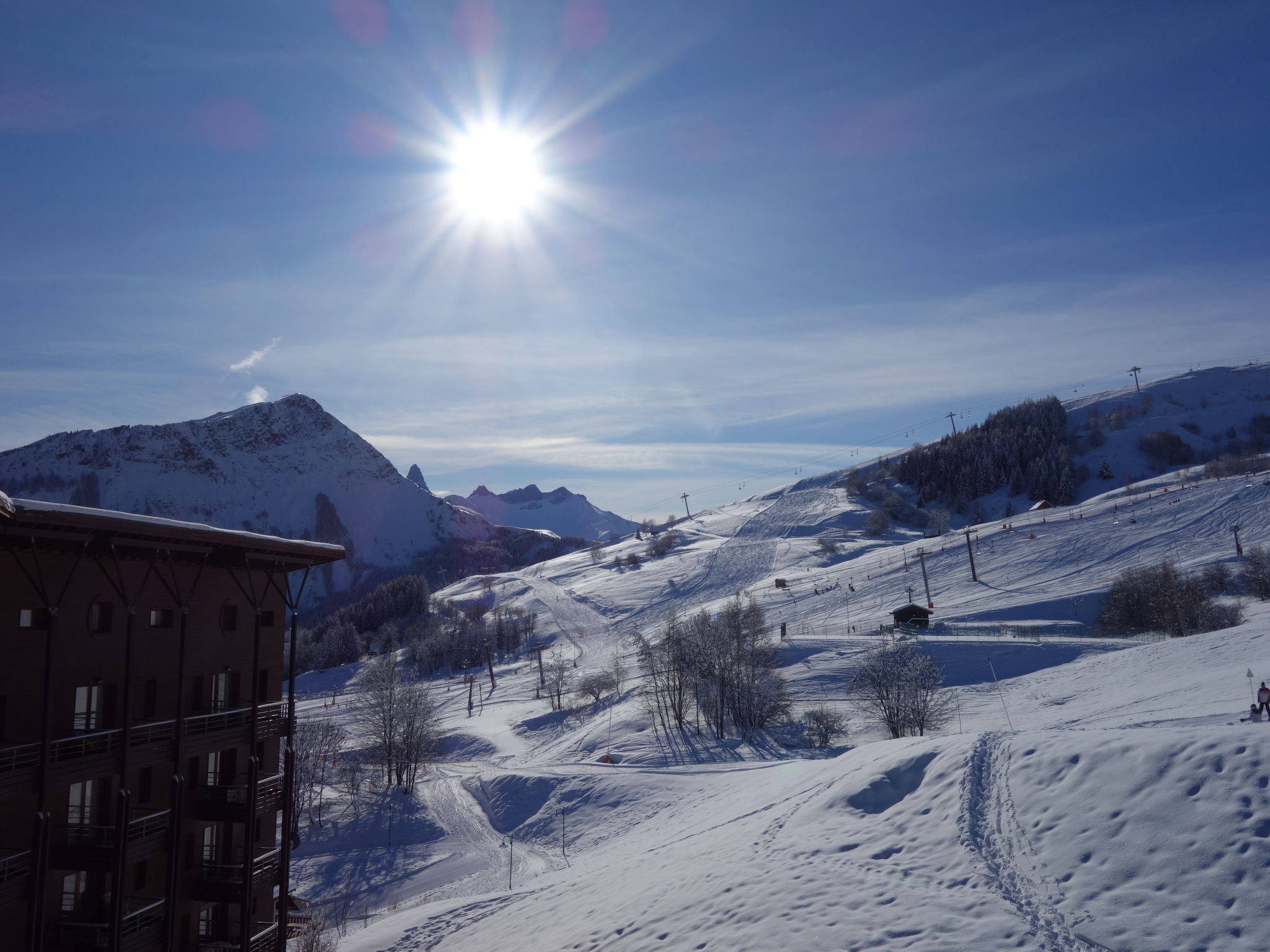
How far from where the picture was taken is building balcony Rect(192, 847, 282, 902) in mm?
16875

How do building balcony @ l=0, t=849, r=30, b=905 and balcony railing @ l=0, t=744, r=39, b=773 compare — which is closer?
building balcony @ l=0, t=849, r=30, b=905

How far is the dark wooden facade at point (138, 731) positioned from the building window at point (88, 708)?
0.03 meters

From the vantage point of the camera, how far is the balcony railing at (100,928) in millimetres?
13633

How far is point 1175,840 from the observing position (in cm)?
1155

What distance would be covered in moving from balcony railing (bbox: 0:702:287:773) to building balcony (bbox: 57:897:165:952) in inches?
124

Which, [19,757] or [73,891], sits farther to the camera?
[73,891]

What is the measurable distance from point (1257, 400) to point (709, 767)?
199 m

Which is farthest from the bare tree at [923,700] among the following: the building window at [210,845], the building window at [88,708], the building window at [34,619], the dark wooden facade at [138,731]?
the building window at [34,619]

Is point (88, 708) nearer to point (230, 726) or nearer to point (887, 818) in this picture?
point (230, 726)

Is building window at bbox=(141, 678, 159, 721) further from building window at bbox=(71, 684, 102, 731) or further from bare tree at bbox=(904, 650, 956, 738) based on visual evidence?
bare tree at bbox=(904, 650, 956, 738)

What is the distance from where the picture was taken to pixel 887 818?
15.8 metres

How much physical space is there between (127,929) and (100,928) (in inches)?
27.4

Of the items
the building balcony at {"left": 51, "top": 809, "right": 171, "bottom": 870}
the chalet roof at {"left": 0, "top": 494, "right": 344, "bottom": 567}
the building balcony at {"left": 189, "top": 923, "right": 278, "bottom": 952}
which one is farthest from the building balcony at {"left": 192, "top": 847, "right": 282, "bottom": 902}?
the chalet roof at {"left": 0, "top": 494, "right": 344, "bottom": 567}

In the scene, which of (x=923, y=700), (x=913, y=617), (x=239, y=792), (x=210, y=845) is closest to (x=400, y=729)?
(x=210, y=845)
